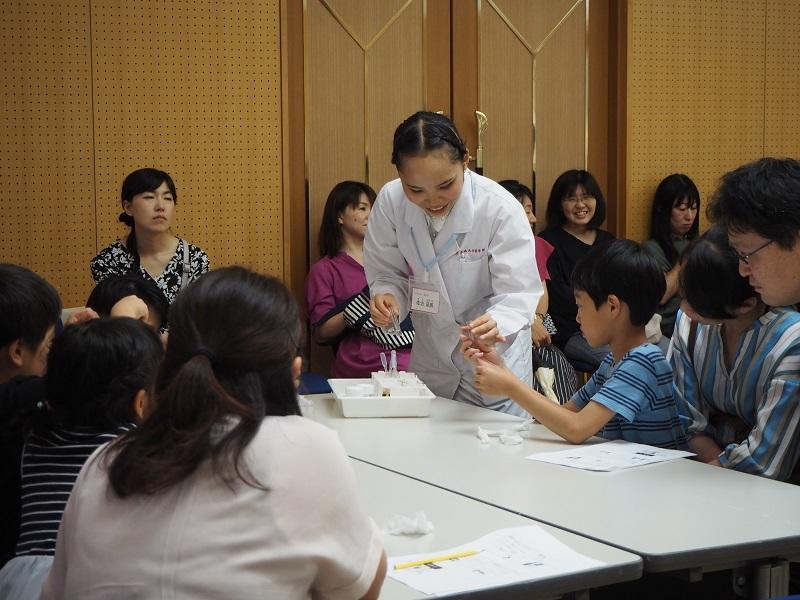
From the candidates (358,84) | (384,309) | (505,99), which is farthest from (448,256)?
(505,99)

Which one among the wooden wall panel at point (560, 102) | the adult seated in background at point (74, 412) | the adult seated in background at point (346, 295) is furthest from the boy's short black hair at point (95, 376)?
the wooden wall panel at point (560, 102)

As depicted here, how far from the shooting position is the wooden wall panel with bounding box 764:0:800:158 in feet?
19.9

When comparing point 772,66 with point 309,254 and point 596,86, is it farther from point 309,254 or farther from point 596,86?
point 309,254

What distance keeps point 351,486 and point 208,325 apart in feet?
0.98

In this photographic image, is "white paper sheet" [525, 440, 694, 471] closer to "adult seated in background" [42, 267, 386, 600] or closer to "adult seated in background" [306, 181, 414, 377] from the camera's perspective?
"adult seated in background" [42, 267, 386, 600]

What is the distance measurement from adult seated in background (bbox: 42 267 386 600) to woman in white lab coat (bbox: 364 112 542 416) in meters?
1.58

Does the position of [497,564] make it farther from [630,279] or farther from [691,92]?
[691,92]

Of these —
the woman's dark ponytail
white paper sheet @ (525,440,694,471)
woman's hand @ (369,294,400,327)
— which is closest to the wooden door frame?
the woman's dark ponytail

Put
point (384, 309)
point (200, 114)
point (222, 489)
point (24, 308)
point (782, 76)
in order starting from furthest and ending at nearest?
1. point (782, 76)
2. point (200, 114)
3. point (384, 309)
4. point (24, 308)
5. point (222, 489)

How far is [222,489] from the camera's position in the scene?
131 centimetres

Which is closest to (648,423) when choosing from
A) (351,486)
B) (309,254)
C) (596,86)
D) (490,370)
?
(490,370)

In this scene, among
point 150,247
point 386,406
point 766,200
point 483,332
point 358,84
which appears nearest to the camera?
point 766,200

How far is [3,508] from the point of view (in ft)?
6.86

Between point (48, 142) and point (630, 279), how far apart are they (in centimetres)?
299
